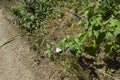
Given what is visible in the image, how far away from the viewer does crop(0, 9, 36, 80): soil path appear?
3013 millimetres

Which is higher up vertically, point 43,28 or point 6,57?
point 43,28

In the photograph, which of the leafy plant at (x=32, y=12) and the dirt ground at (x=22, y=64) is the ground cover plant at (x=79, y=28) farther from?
the dirt ground at (x=22, y=64)

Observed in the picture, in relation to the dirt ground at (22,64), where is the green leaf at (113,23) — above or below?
above

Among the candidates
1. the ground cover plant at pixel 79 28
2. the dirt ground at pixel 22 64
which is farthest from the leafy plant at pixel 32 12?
the dirt ground at pixel 22 64

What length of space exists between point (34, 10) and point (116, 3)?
0.96 metres

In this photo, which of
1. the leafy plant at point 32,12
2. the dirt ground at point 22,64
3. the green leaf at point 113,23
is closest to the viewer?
the green leaf at point 113,23

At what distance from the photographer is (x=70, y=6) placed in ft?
11.8

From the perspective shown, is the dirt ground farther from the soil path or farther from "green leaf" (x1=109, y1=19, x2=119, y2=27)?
"green leaf" (x1=109, y1=19, x2=119, y2=27)

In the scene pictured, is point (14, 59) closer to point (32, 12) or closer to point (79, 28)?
point (32, 12)

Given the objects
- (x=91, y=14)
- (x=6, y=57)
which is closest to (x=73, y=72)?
(x=91, y=14)

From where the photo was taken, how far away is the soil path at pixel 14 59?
3013mm

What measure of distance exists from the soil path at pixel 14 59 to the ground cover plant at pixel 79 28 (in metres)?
0.13

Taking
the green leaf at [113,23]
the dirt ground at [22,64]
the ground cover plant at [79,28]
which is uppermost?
the green leaf at [113,23]

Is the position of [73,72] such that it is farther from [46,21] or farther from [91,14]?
[46,21]
